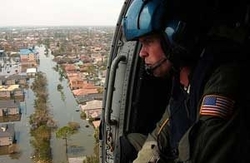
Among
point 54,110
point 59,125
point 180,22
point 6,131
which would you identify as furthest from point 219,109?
point 54,110

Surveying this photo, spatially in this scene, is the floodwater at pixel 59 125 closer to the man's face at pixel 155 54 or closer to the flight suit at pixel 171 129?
the flight suit at pixel 171 129

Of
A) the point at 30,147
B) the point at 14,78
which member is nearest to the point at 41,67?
the point at 14,78

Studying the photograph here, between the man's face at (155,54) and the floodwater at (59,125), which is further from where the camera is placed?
the floodwater at (59,125)

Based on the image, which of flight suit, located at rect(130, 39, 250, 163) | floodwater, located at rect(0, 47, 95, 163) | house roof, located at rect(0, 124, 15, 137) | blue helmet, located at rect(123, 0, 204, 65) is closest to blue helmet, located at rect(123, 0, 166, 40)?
blue helmet, located at rect(123, 0, 204, 65)

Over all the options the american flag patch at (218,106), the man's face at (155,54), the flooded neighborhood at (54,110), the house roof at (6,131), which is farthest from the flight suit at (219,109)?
the house roof at (6,131)

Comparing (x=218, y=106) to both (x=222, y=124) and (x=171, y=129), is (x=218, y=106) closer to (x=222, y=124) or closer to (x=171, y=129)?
(x=222, y=124)

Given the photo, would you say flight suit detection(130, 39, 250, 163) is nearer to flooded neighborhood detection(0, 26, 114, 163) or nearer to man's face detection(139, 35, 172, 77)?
man's face detection(139, 35, 172, 77)
